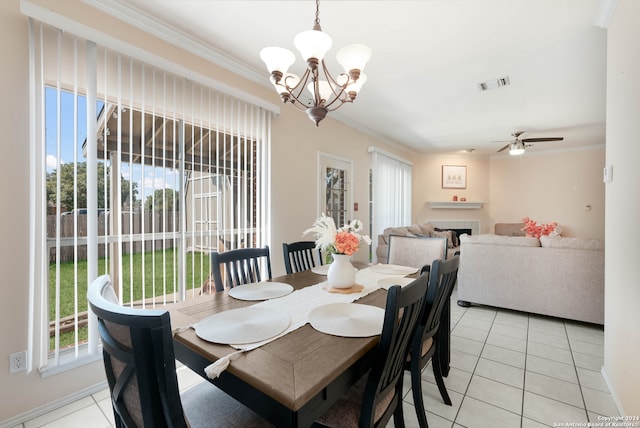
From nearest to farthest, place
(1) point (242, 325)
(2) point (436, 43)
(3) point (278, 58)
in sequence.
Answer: (1) point (242, 325), (3) point (278, 58), (2) point (436, 43)

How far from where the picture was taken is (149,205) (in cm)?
213

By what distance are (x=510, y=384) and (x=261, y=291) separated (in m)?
1.91

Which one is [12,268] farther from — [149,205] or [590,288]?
[590,288]

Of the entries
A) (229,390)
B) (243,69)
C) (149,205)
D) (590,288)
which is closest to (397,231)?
(590,288)

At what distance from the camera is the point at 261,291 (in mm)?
1687

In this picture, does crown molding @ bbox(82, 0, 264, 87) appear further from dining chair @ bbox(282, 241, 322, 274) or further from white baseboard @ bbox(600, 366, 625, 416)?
white baseboard @ bbox(600, 366, 625, 416)

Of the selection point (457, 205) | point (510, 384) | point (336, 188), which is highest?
point (336, 188)

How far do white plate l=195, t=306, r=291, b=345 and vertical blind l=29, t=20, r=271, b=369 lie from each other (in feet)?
3.94

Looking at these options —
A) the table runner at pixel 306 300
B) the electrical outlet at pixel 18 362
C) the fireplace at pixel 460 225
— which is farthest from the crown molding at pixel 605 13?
the fireplace at pixel 460 225

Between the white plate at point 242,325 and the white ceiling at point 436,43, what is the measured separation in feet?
6.61

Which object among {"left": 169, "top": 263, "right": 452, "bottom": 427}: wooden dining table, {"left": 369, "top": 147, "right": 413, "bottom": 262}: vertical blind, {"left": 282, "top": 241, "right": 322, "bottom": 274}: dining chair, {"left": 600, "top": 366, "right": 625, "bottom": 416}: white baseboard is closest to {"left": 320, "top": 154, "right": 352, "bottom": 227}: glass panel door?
{"left": 369, "top": 147, "right": 413, "bottom": 262}: vertical blind

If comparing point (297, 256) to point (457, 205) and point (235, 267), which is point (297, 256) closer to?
point (235, 267)

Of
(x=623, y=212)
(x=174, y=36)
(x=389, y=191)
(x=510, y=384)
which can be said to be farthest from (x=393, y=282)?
(x=389, y=191)

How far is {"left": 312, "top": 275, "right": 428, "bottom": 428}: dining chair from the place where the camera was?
1.01 m
